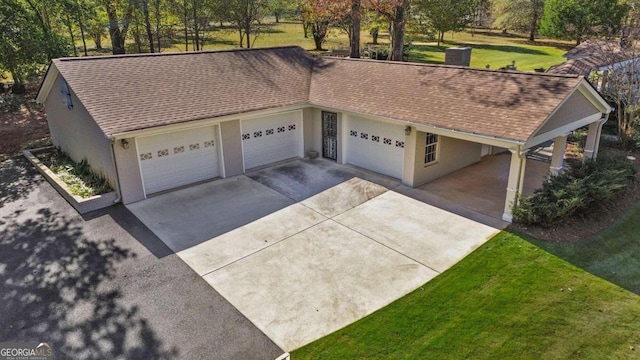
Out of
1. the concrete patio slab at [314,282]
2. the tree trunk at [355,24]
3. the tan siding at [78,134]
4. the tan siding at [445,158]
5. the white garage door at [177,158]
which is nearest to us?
the concrete patio slab at [314,282]

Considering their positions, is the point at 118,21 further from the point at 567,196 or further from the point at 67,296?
the point at 567,196

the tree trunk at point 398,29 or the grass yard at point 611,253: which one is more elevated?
the tree trunk at point 398,29

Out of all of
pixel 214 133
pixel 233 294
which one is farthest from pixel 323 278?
pixel 214 133

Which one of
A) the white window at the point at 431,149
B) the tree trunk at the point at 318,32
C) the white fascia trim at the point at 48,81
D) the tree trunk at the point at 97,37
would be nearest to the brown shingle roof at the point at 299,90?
the white fascia trim at the point at 48,81

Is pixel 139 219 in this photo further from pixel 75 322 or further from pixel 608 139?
pixel 608 139

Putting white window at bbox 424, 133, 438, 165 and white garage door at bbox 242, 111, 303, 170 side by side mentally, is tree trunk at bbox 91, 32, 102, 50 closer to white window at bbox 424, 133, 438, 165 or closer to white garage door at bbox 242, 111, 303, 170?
white garage door at bbox 242, 111, 303, 170

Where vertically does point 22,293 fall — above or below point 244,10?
below

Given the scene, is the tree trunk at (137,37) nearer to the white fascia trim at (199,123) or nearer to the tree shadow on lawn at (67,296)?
the white fascia trim at (199,123)
